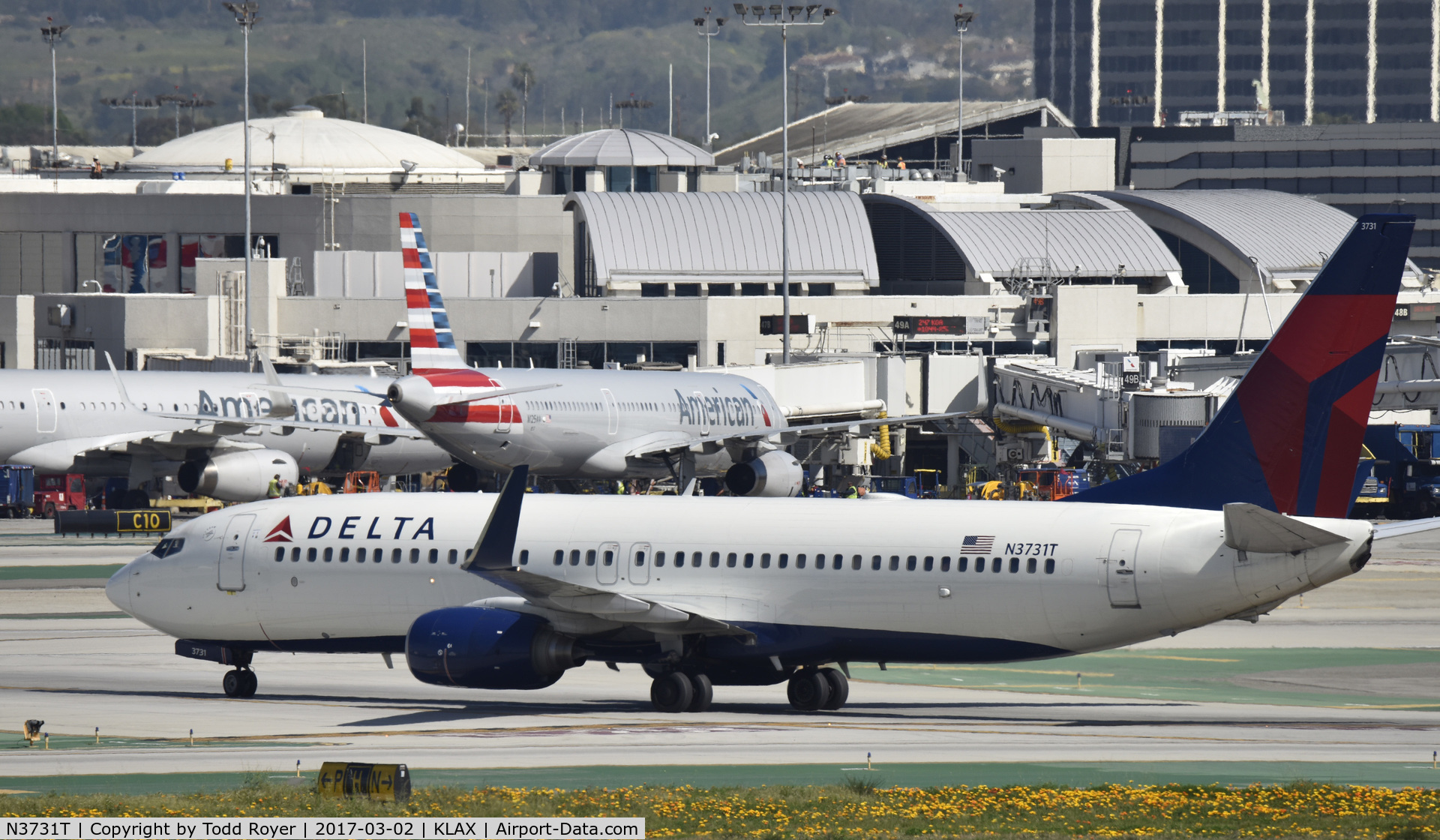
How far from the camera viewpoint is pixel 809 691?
31.2 meters

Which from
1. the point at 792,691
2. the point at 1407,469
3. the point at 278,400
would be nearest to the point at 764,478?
the point at 278,400

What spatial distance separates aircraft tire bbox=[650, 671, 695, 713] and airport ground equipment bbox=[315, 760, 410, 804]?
10.0m

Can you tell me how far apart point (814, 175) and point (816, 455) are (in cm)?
5815

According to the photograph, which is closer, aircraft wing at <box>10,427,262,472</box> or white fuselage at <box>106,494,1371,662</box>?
white fuselage at <box>106,494,1371,662</box>

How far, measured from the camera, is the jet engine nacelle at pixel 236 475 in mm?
65500

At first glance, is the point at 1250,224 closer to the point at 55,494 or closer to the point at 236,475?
the point at 236,475

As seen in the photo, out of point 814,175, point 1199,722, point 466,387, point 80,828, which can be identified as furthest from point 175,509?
point 814,175

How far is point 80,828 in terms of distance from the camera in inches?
728

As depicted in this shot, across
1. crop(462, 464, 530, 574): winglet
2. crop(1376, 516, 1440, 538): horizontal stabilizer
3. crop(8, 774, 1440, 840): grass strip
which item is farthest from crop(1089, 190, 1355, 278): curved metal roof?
crop(8, 774, 1440, 840): grass strip

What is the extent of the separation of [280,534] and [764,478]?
117 feet

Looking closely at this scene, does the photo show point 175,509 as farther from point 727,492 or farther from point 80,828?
point 80,828

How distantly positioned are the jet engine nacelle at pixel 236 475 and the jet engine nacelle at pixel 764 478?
48.4 feet

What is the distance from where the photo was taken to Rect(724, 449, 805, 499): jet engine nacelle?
67.3 m

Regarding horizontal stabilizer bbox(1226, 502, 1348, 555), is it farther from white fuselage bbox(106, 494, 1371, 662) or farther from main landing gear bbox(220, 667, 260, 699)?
main landing gear bbox(220, 667, 260, 699)
